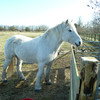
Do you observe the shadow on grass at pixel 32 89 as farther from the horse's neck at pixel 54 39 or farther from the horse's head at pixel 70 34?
the horse's head at pixel 70 34

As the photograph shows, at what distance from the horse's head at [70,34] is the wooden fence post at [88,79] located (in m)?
1.74

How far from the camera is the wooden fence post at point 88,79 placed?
1.00m

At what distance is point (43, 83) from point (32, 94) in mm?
699

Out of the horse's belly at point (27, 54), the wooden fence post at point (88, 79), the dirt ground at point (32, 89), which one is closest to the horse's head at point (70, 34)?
the horse's belly at point (27, 54)

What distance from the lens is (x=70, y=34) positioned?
2.78 metres

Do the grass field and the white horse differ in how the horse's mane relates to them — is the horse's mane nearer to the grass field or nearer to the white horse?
the white horse

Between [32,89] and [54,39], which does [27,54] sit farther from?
[32,89]

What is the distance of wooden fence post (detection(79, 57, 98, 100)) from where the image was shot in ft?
3.28

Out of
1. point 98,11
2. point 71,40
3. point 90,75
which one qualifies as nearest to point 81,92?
point 90,75

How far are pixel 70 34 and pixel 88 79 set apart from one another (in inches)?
74.1

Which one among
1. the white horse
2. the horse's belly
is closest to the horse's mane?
the white horse

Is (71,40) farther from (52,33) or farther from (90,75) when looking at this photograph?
(90,75)

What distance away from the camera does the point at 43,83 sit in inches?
148

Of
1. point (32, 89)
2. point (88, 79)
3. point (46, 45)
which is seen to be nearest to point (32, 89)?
point (32, 89)
